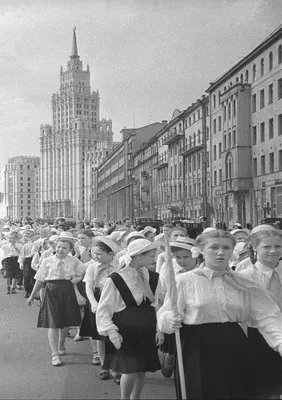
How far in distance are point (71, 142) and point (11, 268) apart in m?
156

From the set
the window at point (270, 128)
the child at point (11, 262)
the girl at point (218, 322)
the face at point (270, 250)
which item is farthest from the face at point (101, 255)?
the window at point (270, 128)

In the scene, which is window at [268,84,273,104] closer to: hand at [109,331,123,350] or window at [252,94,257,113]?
window at [252,94,257,113]

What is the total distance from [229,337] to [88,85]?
178 metres

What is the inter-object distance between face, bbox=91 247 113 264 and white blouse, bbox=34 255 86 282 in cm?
96

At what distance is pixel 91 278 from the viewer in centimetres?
675

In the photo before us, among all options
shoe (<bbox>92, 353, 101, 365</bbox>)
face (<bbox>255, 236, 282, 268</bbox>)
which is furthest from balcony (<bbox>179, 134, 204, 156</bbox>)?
face (<bbox>255, 236, 282, 268</bbox>)

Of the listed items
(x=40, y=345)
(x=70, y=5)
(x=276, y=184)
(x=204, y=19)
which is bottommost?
(x=40, y=345)

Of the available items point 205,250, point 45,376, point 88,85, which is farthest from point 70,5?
point 88,85

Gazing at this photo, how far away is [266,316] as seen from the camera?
3662 millimetres

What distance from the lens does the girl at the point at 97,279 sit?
659 centimetres

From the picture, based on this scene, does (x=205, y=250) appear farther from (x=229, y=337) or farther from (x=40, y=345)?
(x=40, y=345)

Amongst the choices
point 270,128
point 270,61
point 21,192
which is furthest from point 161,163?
point 21,192

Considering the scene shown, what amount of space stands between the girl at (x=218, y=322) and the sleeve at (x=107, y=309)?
105 cm

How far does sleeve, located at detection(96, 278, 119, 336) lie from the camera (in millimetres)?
4680
